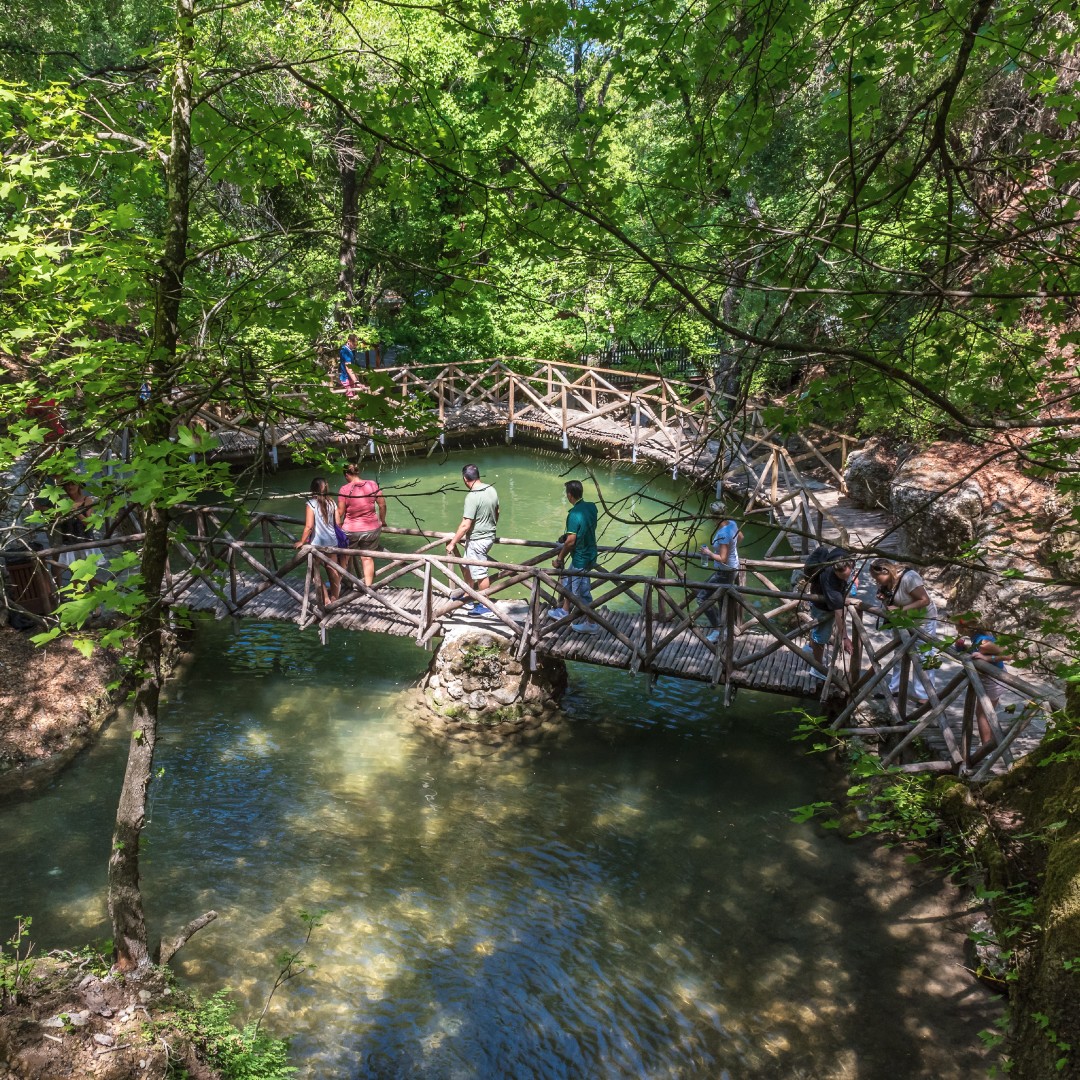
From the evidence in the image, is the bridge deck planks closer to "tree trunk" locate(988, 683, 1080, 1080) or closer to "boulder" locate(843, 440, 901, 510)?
"tree trunk" locate(988, 683, 1080, 1080)

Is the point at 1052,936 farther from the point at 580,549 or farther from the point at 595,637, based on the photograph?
the point at 580,549

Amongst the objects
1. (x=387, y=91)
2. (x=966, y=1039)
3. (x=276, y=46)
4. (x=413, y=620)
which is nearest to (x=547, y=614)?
(x=413, y=620)

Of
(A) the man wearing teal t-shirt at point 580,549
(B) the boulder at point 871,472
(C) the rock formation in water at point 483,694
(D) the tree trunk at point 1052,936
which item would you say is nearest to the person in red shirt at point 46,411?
(C) the rock formation in water at point 483,694

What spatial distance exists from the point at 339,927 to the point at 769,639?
501cm

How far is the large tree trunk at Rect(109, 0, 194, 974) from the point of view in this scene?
3.85 metres

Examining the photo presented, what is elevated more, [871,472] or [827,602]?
[871,472]

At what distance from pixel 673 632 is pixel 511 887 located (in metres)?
2.72

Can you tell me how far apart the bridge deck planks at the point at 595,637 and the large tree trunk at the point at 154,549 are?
3209 millimetres

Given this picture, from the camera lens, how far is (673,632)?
25.6 ft

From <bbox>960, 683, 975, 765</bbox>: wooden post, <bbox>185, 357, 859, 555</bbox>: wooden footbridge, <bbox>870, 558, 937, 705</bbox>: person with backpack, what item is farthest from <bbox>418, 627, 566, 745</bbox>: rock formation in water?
<bbox>185, 357, 859, 555</bbox>: wooden footbridge

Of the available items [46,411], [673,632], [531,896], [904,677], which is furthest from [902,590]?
[46,411]

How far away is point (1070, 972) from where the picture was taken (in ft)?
13.5

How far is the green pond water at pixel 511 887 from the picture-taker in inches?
205

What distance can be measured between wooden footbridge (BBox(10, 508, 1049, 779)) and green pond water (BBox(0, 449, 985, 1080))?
736 mm
